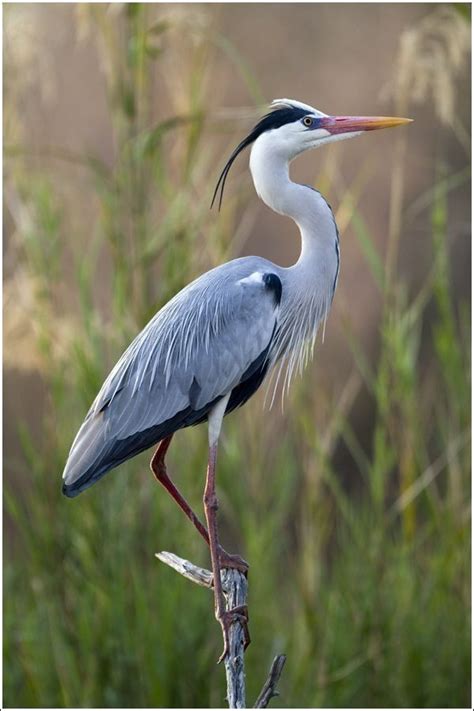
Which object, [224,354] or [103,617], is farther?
[103,617]

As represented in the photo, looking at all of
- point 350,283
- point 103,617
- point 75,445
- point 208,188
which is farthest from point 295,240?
point 75,445

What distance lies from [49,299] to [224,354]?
738 millimetres

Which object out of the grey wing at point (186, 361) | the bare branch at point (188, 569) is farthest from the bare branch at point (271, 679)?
the grey wing at point (186, 361)

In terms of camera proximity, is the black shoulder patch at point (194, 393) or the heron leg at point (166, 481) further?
the heron leg at point (166, 481)

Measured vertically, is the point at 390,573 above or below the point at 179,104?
below

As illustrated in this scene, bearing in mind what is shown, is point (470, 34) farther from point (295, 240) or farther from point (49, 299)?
point (295, 240)

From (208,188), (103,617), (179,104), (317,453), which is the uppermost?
(179,104)

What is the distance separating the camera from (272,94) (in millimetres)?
4719

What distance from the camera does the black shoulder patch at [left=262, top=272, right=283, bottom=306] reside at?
2037 mm

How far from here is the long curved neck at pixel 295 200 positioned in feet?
6.70

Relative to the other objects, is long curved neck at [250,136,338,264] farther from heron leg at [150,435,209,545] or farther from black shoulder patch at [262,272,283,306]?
heron leg at [150,435,209,545]

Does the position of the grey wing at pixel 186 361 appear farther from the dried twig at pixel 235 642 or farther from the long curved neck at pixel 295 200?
the dried twig at pixel 235 642

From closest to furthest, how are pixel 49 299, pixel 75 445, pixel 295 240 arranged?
pixel 75 445, pixel 49 299, pixel 295 240

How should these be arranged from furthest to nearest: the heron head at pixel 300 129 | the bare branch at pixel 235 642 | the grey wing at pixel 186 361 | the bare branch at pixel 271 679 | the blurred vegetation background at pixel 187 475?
the blurred vegetation background at pixel 187 475 < the heron head at pixel 300 129 < the grey wing at pixel 186 361 < the bare branch at pixel 235 642 < the bare branch at pixel 271 679
